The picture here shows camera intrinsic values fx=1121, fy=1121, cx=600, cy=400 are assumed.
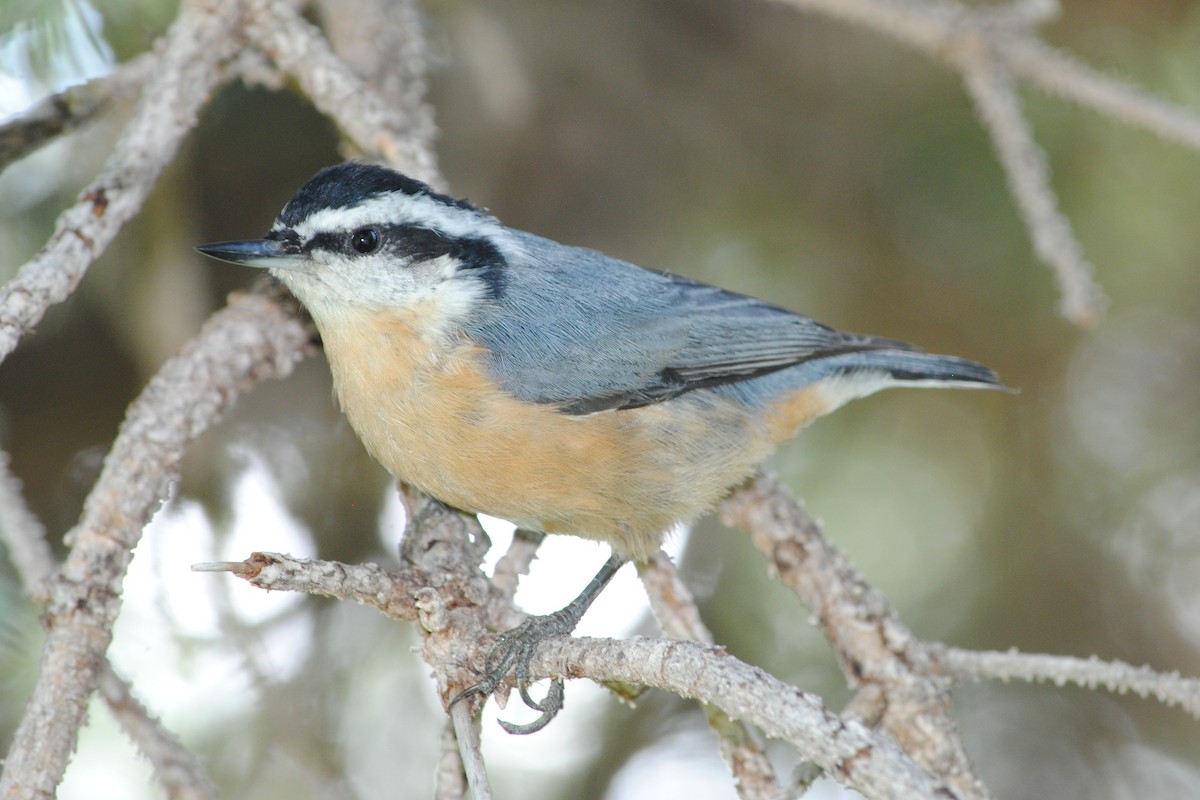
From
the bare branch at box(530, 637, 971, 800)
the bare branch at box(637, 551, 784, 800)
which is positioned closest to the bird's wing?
the bare branch at box(637, 551, 784, 800)

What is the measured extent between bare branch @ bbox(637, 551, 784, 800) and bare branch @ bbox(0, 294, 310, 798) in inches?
38.2

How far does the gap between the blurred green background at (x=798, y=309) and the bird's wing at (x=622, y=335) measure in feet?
2.28

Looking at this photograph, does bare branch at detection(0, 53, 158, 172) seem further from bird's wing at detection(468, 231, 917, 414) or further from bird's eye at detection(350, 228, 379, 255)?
bird's wing at detection(468, 231, 917, 414)

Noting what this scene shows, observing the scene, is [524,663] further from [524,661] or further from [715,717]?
[715,717]

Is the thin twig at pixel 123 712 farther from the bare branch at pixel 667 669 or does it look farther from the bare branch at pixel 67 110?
the bare branch at pixel 67 110

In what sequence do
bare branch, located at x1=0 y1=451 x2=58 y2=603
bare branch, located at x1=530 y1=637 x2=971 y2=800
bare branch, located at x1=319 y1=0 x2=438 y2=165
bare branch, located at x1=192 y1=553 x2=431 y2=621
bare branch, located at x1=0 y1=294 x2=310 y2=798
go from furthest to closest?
bare branch, located at x1=319 y1=0 x2=438 y2=165 → bare branch, located at x1=0 y1=451 x2=58 y2=603 → bare branch, located at x1=0 y1=294 x2=310 y2=798 → bare branch, located at x1=192 y1=553 x2=431 y2=621 → bare branch, located at x1=530 y1=637 x2=971 y2=800

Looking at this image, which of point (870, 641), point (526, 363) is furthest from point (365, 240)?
point (870, 641)

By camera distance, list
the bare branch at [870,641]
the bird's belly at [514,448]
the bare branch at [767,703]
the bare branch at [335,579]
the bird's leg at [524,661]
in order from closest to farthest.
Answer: the bare branch at [767,703] < the bare branch at [335,579] < the bird's leg at [524,661] < the bare branch at [870,641] < the bird's belly at [514,448]

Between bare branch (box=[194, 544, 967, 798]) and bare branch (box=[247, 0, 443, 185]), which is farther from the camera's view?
bare branch (box=[247, 0, 443, 185])

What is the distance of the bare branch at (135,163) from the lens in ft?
5.84

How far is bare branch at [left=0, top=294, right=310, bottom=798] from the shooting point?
172 centimetres

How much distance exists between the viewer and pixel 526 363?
8.47 feet

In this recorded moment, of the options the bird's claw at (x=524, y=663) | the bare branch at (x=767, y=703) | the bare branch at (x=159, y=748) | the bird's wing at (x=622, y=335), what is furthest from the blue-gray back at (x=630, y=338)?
the bare branch at (x=159, y=748)

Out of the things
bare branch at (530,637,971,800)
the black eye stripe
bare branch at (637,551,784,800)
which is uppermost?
the black eye stripe
